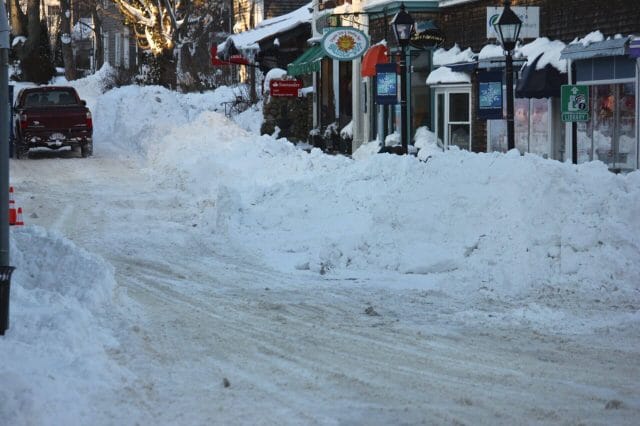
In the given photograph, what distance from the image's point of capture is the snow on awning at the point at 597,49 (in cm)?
2053

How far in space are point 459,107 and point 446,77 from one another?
1.04m

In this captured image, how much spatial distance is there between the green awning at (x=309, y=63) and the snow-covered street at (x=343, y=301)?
1388 cm

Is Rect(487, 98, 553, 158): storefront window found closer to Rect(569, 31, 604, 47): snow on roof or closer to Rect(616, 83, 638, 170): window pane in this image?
Rect(569, 31, 604, 47): snow on roof

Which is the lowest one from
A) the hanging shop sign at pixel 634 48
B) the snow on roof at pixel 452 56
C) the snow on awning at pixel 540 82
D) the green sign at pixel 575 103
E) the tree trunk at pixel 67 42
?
the green sign at pixel 575 103

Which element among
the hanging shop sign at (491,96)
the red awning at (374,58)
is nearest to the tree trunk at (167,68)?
the red awning at (374,58)

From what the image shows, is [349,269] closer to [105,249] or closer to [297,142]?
[105,249]

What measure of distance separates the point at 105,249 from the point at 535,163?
18.1ft

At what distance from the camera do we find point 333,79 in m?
37.7

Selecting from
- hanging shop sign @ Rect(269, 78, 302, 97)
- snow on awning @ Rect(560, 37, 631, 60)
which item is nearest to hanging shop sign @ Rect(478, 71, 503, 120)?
snow on awning @ Rect(560, 37, 631, 60)

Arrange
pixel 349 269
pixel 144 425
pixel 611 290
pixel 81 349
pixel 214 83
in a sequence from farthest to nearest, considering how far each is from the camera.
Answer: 1. pixel 214 83
2. pixel 349 269
3. pixel 611 290
4. pixel 81 349
5. pixel 144 425

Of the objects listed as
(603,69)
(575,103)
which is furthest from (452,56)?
(575,103)

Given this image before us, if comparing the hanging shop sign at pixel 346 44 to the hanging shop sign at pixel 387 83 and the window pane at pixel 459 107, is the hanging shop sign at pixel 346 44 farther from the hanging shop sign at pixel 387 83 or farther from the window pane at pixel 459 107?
the window pane at pixel 459 107

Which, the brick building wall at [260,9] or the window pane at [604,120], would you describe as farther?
the brick building wall at [260,9]

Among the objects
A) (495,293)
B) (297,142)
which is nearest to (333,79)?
Answer: (297,142)
